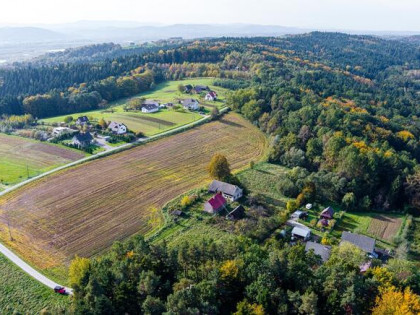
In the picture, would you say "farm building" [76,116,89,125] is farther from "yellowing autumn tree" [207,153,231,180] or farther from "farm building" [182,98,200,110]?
"yellowing autumn tree" [207,153,231,180]

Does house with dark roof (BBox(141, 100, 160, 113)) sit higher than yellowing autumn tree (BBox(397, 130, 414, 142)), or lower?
lower

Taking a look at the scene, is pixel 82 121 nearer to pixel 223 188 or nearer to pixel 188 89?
pixel 188 89

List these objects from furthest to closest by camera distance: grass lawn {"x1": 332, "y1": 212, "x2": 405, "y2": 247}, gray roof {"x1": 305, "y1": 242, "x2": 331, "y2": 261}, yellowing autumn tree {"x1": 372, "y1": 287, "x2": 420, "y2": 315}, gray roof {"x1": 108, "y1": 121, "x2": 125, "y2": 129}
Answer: gray roof {"x1": 108, "y1": 121, "x2": 125, "y2": 129}, grass lawn {"x1": 332, "y1": 212, "x2": 405, "y2": 247}, gray roof {"x1": 305, "y1": 242, "x2": 331, "y2": 261}, yellowing autumn tree {"x1": 372, "y1": 287, "x2": 420, "y2": 315}

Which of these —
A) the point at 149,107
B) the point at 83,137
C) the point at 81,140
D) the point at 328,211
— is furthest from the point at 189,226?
the point at 149,107

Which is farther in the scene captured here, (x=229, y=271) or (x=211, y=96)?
(x=211, y=96)

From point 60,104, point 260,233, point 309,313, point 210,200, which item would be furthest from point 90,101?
point 309,313

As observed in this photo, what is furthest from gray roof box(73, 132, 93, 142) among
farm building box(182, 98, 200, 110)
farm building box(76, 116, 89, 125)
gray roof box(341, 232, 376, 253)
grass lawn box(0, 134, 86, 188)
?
gray roof box(341, 232, 376, 253)
